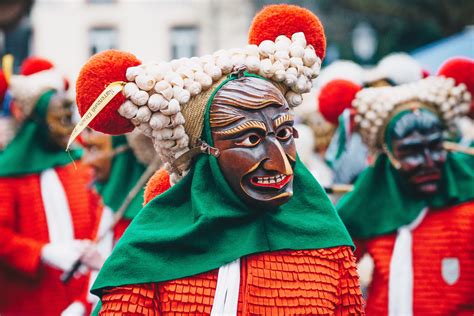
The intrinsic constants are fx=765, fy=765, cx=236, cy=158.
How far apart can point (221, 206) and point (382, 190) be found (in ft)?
6.23

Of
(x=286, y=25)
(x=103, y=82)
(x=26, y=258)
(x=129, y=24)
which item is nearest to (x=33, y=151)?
(x=26, y=258)

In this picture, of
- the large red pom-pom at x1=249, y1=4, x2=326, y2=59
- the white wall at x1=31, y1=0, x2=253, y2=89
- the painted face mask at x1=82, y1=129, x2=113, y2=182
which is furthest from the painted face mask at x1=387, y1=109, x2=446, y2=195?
the white wall at x1=31, y1=0, x2=253, y2=89

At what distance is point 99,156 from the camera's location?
601 cm

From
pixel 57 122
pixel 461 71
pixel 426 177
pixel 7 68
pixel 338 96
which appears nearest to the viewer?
pixel 426 177

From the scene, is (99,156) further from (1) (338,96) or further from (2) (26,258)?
(1) (338,96)

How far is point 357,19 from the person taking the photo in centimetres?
2234

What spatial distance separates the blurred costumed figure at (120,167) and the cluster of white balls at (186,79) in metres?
2.23

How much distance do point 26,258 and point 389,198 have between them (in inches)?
109

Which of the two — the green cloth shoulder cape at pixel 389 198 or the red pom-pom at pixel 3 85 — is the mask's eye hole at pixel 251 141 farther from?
the red pom-pom at pixel 3 85

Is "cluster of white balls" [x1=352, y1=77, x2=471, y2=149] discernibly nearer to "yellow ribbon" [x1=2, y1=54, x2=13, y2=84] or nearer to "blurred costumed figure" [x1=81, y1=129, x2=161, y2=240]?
"blurred costumed figure" [x1=81, y1=129, x2=161, y2=240]

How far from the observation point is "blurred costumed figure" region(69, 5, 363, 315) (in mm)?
2990

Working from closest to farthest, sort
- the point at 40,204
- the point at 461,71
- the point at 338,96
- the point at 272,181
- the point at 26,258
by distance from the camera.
Result: the point at 272,181
the point at 461,71
the point at 338,96
the point at 26,258
the point at 40,204

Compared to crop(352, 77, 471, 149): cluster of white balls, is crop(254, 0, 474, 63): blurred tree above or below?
above

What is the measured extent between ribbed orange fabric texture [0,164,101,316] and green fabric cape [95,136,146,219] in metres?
0.22
